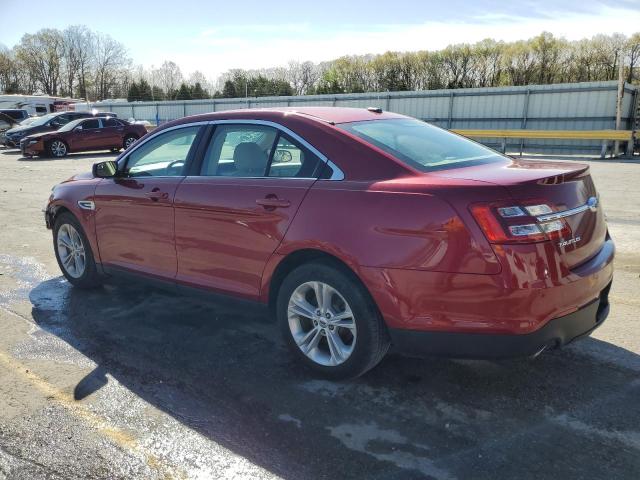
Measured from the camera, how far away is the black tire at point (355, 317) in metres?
3.17

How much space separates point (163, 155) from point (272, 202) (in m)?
1.58

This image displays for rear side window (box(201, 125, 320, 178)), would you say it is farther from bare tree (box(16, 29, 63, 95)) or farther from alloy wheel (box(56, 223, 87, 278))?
bare tree (box(16, 29, 63, 95))

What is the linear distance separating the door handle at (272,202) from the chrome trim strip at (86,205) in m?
2.13

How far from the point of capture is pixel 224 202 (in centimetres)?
378

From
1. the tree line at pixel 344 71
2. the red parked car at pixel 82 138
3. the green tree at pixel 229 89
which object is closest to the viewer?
the red parked car at pixel 82 138

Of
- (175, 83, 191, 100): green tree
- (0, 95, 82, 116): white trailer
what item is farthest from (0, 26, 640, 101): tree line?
(0, 95, 82, 116): white trailer

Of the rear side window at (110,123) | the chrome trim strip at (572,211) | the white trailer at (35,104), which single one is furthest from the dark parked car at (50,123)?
the chrome trim strip at (572,211)

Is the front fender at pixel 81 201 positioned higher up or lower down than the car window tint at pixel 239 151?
lower down

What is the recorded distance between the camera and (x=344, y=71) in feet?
199

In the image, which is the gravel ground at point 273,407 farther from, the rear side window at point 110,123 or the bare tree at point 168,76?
the bare tree at point 168,76

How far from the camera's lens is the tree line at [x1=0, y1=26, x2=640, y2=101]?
43.8m

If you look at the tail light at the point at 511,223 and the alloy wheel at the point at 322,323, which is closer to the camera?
the tail light at the point at 511,223

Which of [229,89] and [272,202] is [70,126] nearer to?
[272,202]

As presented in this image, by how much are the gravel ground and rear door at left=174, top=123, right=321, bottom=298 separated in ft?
1.17
